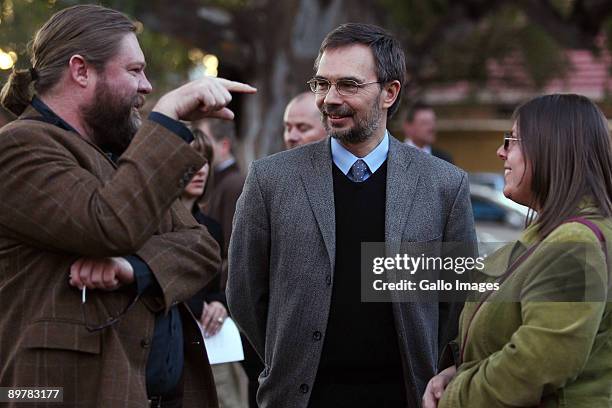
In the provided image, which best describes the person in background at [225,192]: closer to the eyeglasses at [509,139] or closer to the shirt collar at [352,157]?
the shirt collar at [352,157]

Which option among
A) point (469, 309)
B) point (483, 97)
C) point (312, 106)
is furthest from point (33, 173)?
point (483, 97)

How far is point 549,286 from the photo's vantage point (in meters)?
2.72

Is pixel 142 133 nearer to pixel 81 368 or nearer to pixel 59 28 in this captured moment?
pixel 59 28

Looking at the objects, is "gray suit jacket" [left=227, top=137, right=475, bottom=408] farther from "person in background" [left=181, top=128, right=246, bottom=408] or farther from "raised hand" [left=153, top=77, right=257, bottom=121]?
"person in background" [left=181, top=128, right=246, bottom=408]

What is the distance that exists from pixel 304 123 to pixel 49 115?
3000 millimetres

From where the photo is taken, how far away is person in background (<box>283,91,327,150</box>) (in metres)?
5.79

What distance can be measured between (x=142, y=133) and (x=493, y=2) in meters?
13.1

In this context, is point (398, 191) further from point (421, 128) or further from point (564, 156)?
point (421, 128)

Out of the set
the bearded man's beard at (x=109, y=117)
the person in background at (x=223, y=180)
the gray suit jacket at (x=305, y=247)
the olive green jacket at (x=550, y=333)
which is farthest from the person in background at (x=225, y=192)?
the olive green jacket at (x=550, y=333)

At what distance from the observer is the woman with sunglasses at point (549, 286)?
2.68m

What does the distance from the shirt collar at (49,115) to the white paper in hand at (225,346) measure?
7.65ft

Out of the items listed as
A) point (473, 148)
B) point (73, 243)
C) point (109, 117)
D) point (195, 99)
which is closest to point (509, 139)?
point (195, 99)

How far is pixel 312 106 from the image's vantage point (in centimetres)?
580

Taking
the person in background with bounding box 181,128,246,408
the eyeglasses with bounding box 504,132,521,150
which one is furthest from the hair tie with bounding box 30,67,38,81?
the person in background with bounding box 181,128,246,408
